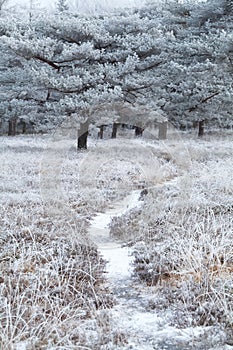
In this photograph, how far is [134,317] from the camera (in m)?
3.93

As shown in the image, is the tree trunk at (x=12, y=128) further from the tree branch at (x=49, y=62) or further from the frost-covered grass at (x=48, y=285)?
the frost-covered grass at (x=48, y=285)

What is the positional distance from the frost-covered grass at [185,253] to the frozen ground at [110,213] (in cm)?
9

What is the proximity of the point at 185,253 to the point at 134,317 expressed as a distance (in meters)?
1.41

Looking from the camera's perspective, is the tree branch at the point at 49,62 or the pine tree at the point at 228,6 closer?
the tree branch at the point at 49,62

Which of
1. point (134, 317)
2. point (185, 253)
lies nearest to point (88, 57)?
point (185, 253)

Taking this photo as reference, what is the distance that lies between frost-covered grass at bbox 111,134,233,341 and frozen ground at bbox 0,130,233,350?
0.09 m

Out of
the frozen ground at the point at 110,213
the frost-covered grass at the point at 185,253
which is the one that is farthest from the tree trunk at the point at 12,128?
the frost-covered grass at the point at 185,253

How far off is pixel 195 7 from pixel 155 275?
1820 centimetres

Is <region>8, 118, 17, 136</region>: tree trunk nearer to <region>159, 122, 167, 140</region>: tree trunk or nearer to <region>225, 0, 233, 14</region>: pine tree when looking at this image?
<region>159, 122, 167, 140</region>: tree trunk

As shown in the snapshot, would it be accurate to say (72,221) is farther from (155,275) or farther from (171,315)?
(171,315)

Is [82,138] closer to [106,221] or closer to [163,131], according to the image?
[163,131]

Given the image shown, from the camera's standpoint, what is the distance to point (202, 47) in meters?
16.6

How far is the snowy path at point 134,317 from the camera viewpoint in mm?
3441

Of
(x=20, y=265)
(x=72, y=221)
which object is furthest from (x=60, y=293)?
(x=72, y=221)
